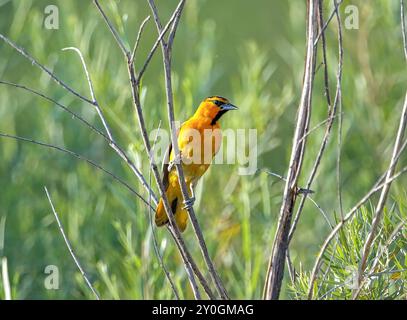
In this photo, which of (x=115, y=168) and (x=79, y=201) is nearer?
(x=79, y=201)

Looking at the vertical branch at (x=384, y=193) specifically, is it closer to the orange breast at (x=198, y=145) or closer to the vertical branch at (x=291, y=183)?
the vertical branch at (x=291, y=183)

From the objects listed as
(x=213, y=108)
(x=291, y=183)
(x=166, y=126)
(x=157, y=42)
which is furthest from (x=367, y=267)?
(x=166, y=126)

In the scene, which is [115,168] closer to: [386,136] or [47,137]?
[47,137]

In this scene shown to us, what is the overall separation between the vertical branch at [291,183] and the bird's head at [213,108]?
1735mm

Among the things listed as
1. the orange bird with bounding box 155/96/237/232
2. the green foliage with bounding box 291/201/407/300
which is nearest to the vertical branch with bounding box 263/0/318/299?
the green foliage with bounding box 291/201/407/300

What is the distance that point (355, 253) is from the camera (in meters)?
1.78

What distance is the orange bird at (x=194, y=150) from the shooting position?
125 inches

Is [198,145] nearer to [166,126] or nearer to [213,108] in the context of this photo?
[213,108]

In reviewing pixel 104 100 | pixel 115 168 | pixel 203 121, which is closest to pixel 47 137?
pixel 115 168

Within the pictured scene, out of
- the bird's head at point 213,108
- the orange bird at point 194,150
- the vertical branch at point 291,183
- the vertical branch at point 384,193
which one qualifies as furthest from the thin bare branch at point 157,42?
the bird's head at point 213,108

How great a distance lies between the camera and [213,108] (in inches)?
134

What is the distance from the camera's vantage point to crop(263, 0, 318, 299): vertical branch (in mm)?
1605
